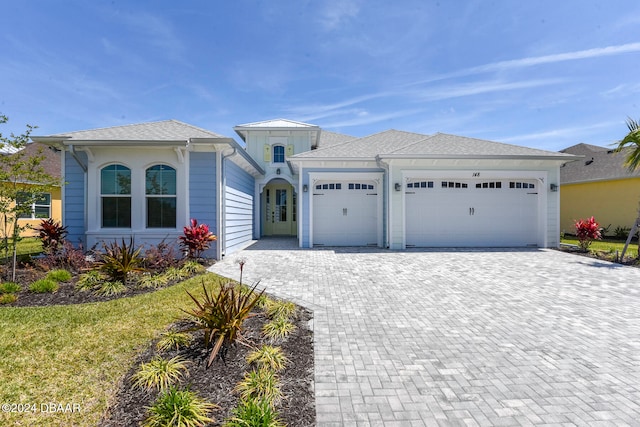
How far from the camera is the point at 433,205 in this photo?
1084cm

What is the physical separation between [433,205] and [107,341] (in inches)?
407

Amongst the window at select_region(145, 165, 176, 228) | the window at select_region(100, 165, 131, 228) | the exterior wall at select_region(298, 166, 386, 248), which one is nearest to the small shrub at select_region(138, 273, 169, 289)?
the window at select_region(145, 165, 176, 228)

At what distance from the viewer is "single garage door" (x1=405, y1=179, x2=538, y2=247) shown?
10.8 metres

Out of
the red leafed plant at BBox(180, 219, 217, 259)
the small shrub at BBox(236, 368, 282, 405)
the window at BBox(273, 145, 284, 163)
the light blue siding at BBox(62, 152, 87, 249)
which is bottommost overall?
the small shrub at BBox(236, 368, 282, 405)

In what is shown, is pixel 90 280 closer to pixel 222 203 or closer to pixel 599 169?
pixel 222 203

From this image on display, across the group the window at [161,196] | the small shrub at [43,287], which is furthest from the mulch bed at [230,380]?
the window at [161,196]

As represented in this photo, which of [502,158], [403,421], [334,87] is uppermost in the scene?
[334,87]

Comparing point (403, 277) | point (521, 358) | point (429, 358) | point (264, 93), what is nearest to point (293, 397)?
point (429, 358)

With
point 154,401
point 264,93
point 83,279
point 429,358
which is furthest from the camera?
point 264,93

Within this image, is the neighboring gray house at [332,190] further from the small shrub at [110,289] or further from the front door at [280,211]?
the small shrub at [110,289]

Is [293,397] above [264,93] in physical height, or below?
below

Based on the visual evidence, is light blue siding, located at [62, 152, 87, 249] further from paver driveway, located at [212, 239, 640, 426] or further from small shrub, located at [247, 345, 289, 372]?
small shrub, located at [247, 345, 289, 372]

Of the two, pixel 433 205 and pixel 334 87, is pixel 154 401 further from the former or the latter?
pixel 334 87

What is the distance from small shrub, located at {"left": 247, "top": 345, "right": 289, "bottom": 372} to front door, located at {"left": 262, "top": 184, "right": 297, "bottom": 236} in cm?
1284
